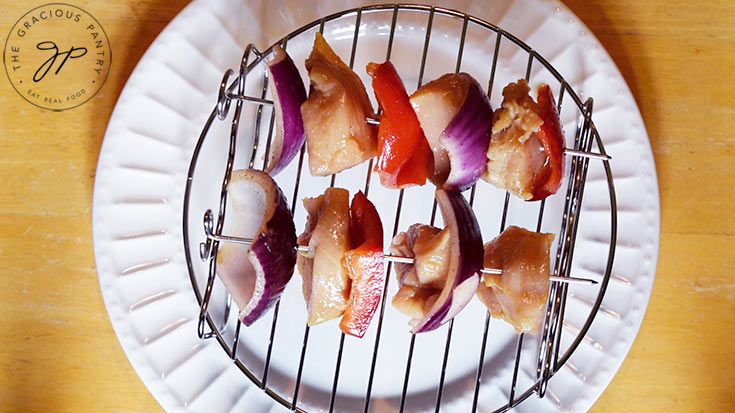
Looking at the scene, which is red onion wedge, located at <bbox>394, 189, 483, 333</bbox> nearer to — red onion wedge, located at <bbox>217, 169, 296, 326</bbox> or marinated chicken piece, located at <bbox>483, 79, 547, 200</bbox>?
marinated chicken piece, located at <bbox>483, 79, 547, 200</bbox>

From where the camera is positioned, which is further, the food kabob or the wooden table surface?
the wooden table surface

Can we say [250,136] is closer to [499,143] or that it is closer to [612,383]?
[499,143]

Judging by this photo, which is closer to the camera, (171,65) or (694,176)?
(171,65)

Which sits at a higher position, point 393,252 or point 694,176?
point 694,176

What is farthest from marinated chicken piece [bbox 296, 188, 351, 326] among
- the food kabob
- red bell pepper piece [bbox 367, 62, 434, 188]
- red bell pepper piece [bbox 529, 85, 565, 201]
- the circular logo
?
the circular logo

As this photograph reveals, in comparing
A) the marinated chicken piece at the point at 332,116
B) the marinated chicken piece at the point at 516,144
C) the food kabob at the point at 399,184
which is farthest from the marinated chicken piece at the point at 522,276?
the marinated chicken piece at the point at 332,116

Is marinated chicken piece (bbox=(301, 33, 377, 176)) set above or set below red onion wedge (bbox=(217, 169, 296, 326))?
above

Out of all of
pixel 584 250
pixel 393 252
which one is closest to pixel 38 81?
pixel 393 252
